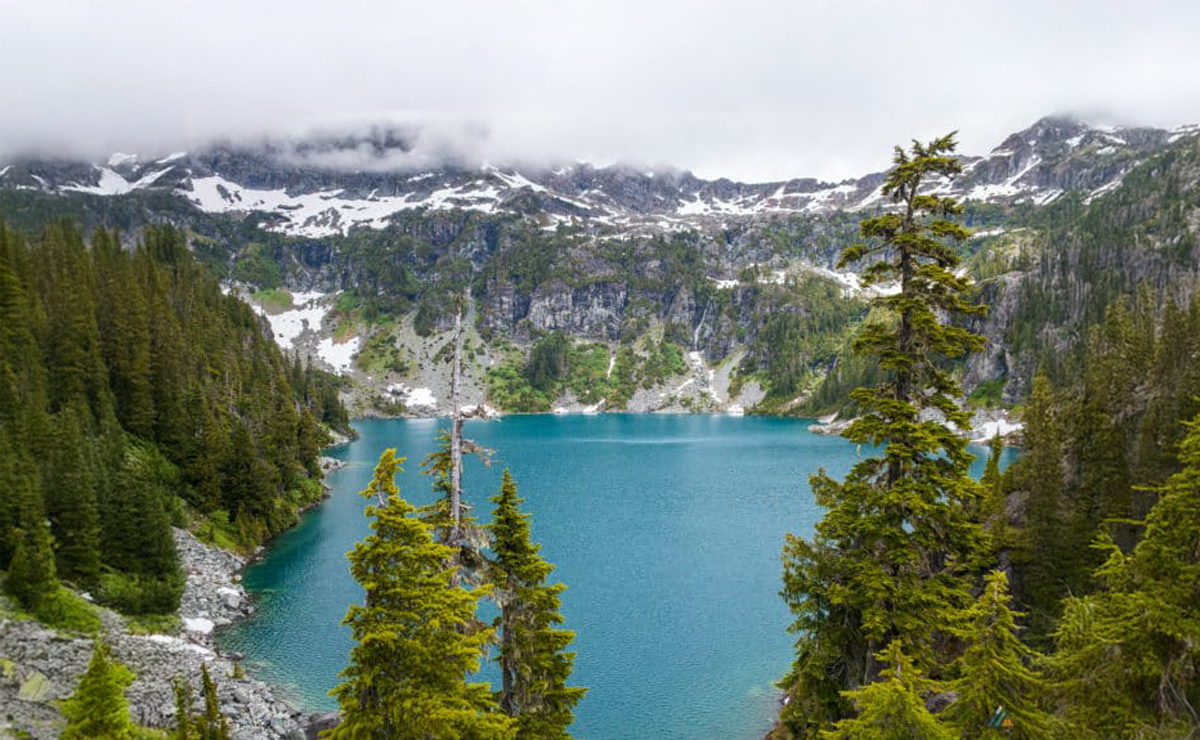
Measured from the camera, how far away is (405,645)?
13328 mm

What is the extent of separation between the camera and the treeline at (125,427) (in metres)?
40.8

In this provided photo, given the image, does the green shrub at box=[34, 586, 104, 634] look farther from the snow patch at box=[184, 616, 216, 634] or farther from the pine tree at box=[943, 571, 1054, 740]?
the pine tree at box=[943, 571, 1054, 740]

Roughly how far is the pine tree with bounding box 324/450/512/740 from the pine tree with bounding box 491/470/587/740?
169 inches

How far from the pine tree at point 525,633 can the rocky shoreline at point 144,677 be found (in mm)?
17547

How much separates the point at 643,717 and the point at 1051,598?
2446cm

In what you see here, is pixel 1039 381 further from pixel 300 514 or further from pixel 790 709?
pixel 300 514

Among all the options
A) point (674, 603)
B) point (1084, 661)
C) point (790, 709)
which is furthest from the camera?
point (674, 603)

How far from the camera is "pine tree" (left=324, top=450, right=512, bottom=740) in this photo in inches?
516

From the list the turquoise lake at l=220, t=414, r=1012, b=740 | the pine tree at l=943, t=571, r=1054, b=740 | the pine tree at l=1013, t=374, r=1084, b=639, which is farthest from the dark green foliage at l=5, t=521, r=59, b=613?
the pine tree at l=1013, t=374, r=1084, b=639

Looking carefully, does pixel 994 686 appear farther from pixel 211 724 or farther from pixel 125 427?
pixel 125 427

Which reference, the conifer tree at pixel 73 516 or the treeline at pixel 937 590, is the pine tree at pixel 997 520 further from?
the conifer tree at pixel 73 516

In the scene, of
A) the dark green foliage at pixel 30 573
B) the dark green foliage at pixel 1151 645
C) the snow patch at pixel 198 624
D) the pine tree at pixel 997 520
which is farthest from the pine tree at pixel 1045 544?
the dark green foliage at pixel 30 573

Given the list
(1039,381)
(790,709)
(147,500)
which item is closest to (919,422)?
(790,709)

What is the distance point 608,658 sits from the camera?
42406 mm
